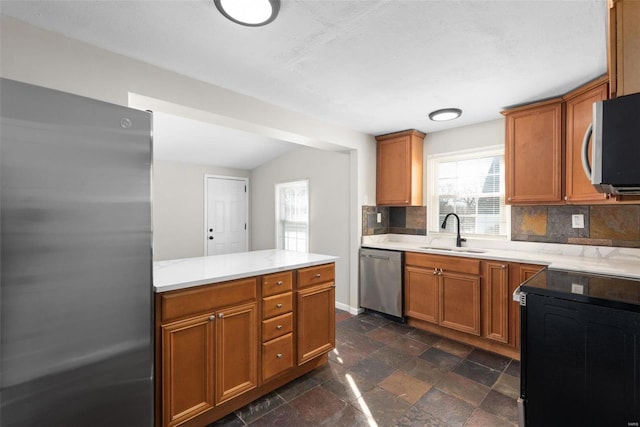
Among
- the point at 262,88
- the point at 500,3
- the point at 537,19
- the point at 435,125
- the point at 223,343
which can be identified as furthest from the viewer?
the point at 435,125

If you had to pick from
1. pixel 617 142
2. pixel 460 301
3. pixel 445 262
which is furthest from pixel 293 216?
pixel 617 142

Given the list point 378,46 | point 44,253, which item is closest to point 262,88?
point 378,46

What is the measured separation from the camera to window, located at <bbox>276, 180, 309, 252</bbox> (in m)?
4.63

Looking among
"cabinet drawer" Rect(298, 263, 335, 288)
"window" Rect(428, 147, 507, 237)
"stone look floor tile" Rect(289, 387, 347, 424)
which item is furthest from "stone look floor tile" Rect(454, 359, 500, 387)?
"window" Rect(428, 147, 507, 237)

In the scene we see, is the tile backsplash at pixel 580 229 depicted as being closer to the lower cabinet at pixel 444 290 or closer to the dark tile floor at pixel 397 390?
the lower cabinet at pixel 444 290

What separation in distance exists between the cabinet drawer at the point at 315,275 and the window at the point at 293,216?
6.82 ft

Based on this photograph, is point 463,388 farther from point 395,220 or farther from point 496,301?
point 395,220

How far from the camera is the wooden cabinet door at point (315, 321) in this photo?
219 centimetres

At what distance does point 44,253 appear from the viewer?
3.59 ft

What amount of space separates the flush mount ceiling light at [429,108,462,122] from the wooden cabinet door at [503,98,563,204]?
0.47 meters

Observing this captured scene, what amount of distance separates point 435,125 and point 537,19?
6.03 ft

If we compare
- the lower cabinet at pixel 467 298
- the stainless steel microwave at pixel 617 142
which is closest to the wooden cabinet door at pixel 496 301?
the lower cabinet at pixel 467 298

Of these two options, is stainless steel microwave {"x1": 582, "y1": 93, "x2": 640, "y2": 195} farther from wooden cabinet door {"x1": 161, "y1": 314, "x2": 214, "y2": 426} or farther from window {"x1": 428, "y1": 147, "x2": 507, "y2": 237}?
window {"x1": 428, "y1": 147, "x2": 507, "y2": 237}

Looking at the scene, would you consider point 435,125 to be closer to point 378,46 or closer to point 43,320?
point 378,46
